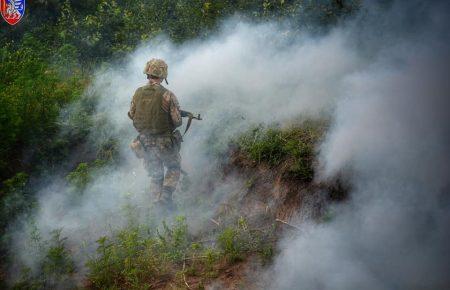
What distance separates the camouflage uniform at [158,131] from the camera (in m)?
6.44

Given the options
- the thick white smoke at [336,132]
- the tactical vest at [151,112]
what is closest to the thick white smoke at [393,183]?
the thick white smoke at [336,132]

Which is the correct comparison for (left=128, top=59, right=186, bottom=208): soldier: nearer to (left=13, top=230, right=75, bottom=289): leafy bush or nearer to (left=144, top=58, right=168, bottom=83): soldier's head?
(left=144, top=58, right=168, bottom=83): soldier's head

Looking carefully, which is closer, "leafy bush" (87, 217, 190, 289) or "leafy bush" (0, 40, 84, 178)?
"leafy bush" (87, 217, 190, 289)

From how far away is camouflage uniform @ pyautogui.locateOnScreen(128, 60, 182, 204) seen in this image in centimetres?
644

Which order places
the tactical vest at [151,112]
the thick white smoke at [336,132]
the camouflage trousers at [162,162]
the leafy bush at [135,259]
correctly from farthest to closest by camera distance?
1. the camouflage trousers at [162,162]
2. the tactical vest at [151,112]
3. the leafy bush at [135,259]
4. the thick white smoke at [336,132]

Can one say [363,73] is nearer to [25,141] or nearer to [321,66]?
[321,66]

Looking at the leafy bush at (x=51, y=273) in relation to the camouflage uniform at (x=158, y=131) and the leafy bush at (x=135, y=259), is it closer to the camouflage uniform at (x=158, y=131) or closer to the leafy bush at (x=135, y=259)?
the leafy bush at (x=135, y=259)

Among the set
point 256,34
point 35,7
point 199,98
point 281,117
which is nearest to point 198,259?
point 281,117

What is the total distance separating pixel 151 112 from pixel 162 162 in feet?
2.64

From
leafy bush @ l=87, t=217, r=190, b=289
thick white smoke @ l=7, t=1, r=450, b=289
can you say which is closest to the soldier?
thick white smoke @ l=7, t=1, r=450, b=289

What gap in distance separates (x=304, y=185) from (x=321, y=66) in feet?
7.53

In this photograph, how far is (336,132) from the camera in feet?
19.6

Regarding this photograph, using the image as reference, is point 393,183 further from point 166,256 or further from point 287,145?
point 166,256

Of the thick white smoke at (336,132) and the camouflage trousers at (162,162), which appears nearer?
the thick white smoke at (336,132)
